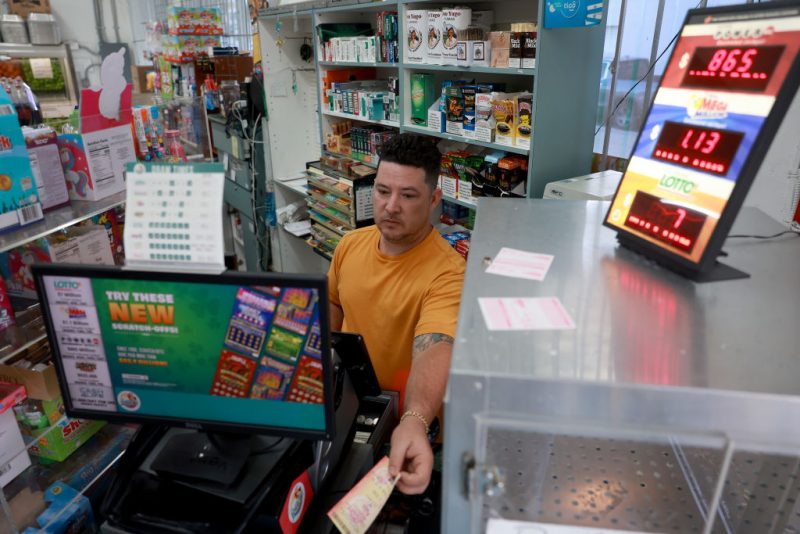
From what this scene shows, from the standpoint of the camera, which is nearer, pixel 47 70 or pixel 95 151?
pixel 95 151

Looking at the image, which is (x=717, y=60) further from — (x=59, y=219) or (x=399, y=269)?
(x=59, y=219)

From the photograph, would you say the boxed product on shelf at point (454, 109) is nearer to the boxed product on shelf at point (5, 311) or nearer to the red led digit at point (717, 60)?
the red led digit at point (717, 60)

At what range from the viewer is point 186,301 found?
3.04 feet

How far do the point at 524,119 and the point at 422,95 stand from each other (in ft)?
2.49

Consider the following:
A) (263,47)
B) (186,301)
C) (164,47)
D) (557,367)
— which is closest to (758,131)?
(557,367)

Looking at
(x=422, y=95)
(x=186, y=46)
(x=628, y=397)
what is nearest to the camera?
(x=628, y=397)

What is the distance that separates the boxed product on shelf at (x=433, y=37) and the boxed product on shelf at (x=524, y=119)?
515mm

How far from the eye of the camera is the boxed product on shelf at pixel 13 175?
1.46 m

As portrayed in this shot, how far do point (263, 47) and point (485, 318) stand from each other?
145 inches

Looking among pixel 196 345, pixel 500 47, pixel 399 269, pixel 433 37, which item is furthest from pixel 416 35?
pixel 196 345

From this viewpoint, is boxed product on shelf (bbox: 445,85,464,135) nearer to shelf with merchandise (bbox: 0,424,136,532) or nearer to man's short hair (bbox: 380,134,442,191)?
man's short hair (bbox: 380,134,442,191)

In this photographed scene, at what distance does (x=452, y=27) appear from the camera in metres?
2.38

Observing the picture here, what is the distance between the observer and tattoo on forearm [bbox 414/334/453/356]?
4.97 feet

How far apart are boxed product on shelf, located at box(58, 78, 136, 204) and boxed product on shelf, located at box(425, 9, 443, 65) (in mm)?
1345
